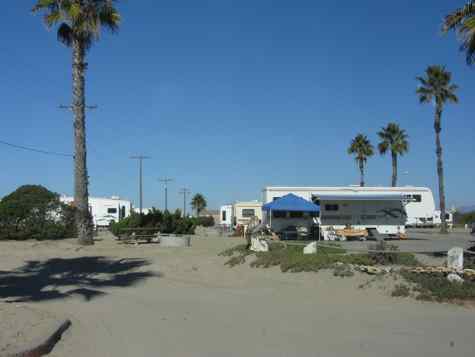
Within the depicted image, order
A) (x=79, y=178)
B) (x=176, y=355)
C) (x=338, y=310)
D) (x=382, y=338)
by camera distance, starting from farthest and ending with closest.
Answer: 1. (x=79, y=178)
2. (x=338, y=310)
3. (x=382, y=338)
4. (x=176, y=355)

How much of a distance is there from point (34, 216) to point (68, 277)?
13343mm

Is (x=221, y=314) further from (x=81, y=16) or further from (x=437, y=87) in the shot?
(x=437, y=87)

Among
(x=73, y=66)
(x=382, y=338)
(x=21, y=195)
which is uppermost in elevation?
(x=73, y=66)

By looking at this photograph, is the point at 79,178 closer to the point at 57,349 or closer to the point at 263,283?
the point at 263,283

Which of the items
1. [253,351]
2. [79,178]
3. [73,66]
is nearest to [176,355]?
[253,351]

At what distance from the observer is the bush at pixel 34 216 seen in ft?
85.4

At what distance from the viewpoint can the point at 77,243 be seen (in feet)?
73.2

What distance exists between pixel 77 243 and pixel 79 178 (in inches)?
110

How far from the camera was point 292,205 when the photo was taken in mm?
26578

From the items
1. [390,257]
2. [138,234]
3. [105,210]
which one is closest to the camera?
[390,257]

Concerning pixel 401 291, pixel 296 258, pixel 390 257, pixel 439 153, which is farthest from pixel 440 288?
pixel 439 153

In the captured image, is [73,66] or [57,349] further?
[73,66]

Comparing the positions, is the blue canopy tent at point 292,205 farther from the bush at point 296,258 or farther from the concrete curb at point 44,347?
the concrete curb at point 44,347

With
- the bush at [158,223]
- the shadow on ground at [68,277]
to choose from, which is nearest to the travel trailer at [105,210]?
the bush at [158,223]
